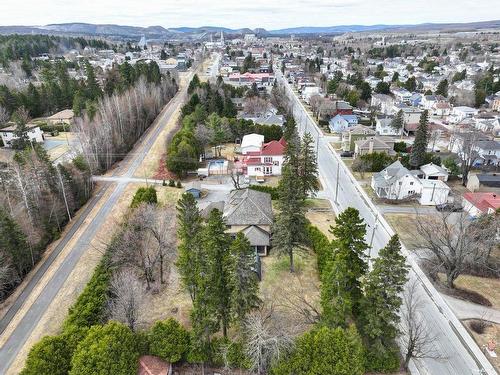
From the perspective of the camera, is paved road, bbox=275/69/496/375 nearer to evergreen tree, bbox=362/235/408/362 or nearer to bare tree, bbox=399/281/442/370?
bare tree, bbox=399/281/442/370

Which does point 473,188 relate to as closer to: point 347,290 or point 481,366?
point 481,366

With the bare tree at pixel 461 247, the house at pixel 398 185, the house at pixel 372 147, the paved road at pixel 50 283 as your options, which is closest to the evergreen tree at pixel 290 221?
the bare tree at pixel 461 247

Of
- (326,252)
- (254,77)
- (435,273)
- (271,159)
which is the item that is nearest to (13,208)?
(326,252)

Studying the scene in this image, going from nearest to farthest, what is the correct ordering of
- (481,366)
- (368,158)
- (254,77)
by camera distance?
(481,366) → (368,158) → (254,77)

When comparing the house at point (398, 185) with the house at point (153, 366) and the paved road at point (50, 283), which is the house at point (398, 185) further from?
the paved road at point (50, 283)

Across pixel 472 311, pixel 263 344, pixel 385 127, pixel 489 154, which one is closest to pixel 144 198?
pixel 263 344

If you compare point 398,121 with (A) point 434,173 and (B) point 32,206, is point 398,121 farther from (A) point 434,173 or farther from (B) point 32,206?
(B) point 32,206
